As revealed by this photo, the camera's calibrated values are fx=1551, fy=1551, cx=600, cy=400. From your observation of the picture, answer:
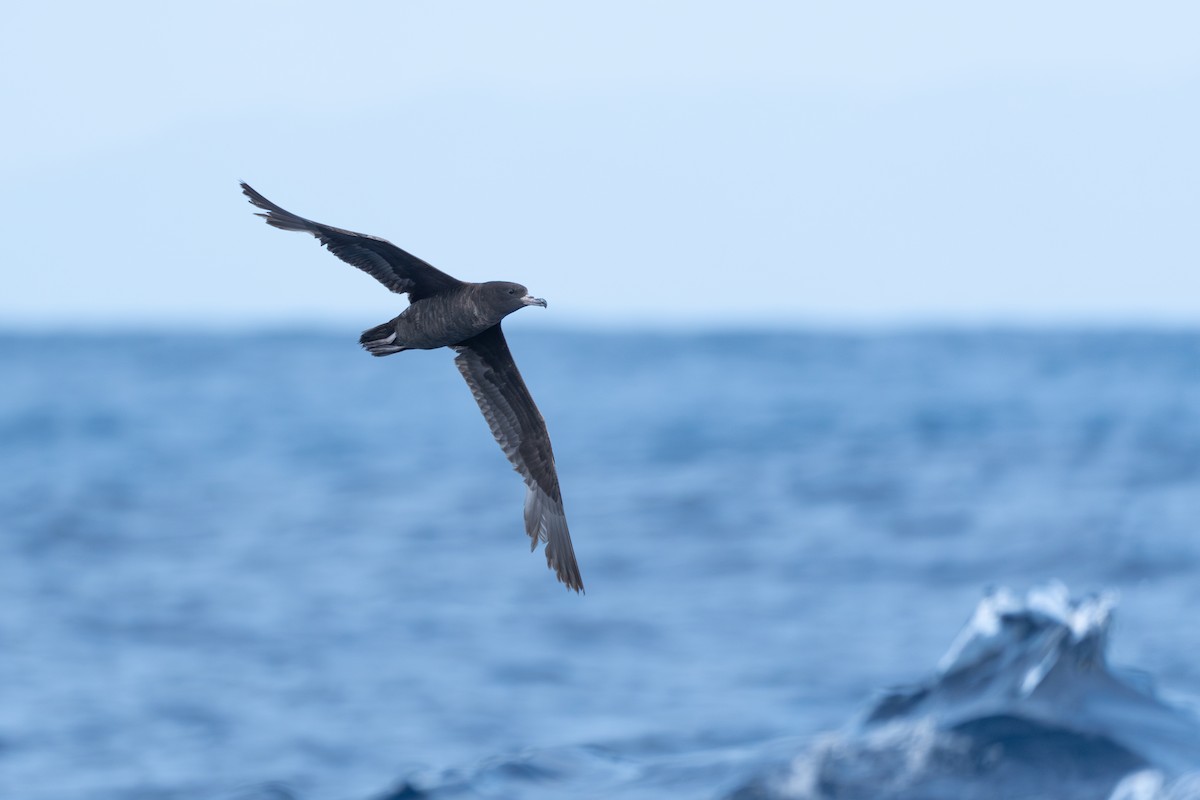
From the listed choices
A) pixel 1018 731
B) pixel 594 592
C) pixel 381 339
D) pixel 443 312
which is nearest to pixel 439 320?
pixel 443 312

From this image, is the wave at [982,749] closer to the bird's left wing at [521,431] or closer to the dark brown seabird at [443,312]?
the bird's left wing at [521,431]

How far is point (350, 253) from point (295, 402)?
137ft

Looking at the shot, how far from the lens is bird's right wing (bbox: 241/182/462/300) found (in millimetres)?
7055

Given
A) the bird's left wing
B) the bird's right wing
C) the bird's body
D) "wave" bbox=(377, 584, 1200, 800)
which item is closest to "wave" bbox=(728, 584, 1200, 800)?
"wave" bbox=(377, 584, 1200, 800)

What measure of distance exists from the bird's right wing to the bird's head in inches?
9.7

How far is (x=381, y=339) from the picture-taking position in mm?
7418

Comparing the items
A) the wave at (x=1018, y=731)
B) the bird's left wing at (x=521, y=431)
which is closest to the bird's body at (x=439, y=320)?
the bird's left wing at (x=521, y=431)

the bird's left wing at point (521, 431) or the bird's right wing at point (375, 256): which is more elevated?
the bird's right wing at point (375, 256)

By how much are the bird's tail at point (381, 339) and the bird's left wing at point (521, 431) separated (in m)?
0.69

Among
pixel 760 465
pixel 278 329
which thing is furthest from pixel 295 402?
pixel 278 329

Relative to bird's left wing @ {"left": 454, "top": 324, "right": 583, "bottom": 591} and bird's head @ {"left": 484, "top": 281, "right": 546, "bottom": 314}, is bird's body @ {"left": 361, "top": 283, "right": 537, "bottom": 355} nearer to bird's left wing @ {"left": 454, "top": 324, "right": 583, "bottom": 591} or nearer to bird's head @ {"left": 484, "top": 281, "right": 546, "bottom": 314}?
bird's head @ {"left": 484, "top": 281, "right": 546, "bottom": 314}

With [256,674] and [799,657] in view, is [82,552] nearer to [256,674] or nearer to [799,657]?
[256,674]

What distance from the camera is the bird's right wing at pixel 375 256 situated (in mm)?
7055

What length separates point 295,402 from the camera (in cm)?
4822
